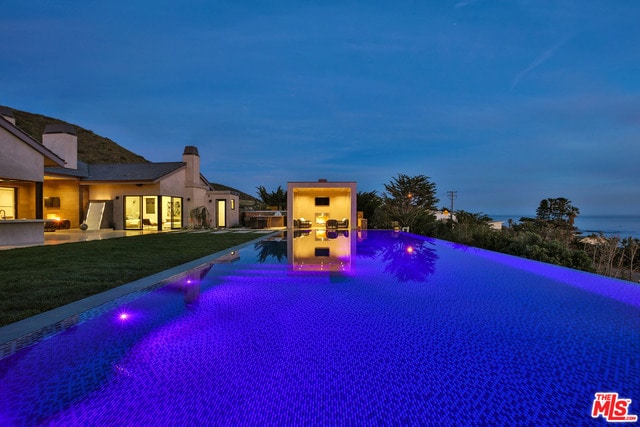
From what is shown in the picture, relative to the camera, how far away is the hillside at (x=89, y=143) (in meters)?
49.9

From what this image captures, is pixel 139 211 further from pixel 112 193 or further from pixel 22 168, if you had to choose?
pixel 22 168

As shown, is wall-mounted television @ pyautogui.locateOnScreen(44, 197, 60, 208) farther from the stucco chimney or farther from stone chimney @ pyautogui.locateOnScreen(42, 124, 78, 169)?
the stucco chimney

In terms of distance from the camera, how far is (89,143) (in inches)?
2221

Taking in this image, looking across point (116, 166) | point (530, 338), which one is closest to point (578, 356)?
point (530, 338)

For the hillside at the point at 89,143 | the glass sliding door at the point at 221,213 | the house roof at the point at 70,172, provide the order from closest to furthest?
the house roof at the point at 70,172 < the glass sliding door at the point at 221,213 < the hillside at the point at 89,143

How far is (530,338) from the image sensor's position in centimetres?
322

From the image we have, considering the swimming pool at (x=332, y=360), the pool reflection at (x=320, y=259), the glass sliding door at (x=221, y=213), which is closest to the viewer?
the swimming pool at (x=332, y=360)

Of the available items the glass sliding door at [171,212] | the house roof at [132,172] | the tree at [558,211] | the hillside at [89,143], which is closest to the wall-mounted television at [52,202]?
the house roof at [132,172]

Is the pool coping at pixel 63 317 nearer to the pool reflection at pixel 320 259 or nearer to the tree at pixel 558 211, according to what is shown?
the pool reflection at pixel 320 259

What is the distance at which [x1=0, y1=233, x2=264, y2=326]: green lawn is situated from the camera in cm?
391

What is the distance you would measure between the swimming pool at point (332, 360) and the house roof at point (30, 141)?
969 cm

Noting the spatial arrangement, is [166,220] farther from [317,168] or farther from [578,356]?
[317,168]

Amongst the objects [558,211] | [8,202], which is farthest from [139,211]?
[558,211]

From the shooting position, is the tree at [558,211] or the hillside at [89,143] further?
the hillside at [89,143]
